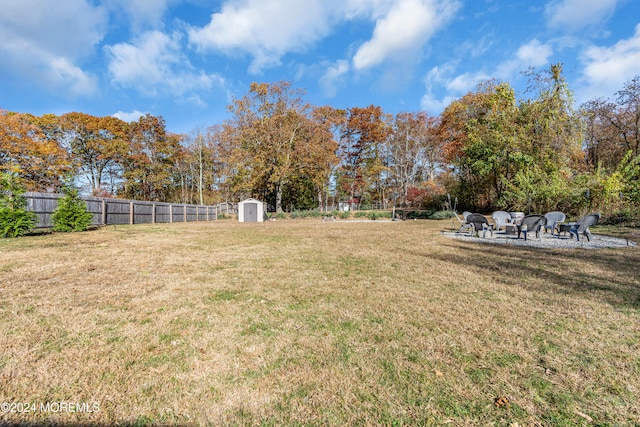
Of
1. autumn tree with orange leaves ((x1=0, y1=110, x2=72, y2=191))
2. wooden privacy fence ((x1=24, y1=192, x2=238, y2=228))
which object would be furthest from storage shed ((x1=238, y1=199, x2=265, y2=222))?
autumn tree with orange leaves ((x1=0, y1=110, x2=72, y2=191))

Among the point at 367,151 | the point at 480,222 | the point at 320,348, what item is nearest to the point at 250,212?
the point at 480,222

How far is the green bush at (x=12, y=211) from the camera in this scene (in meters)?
8.68

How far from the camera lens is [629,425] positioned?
1479 mm

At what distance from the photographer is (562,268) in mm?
5062

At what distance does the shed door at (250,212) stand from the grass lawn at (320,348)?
1941 centimetres

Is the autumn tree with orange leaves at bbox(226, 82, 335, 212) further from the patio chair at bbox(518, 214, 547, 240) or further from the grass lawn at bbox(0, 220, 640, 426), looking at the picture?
the grass lawn at bbox(0, 220, 640, 426)

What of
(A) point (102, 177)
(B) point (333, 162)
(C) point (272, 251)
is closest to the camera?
(C) point (272, 251)

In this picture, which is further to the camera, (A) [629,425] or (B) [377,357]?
(B) [377,357]

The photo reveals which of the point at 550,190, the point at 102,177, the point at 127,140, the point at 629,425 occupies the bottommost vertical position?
the point at 629,425

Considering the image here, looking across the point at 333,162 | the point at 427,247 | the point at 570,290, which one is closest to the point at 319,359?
the point at 570,290

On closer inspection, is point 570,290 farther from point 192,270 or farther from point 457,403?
point 192,270

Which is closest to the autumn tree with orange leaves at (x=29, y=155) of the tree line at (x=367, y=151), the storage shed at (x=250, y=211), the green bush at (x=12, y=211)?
the tree line at (x=367, y=151)

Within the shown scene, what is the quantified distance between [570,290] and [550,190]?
13.0 meters

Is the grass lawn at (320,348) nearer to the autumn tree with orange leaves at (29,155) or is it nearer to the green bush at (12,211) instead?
the green bush at (12,211)
